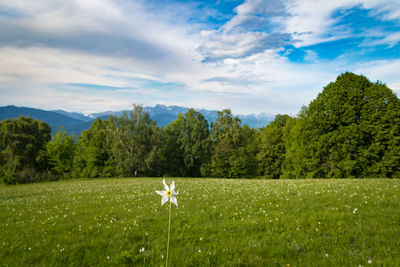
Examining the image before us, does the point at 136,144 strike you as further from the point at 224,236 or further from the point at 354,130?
the point at 224,236

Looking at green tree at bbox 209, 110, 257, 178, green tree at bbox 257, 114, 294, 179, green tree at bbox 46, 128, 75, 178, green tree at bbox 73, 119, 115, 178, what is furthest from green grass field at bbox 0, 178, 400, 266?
green tree at bbox 46, 128, 75, 178

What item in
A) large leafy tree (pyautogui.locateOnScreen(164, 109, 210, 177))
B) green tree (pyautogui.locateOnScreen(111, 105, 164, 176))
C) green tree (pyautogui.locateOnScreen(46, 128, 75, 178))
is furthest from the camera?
green tree (pyautogui.locateOnScreen(46, 128, 75, 178))

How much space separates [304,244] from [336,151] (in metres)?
36.1

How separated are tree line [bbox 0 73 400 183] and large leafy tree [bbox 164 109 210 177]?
1.09ft

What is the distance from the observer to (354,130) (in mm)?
32375

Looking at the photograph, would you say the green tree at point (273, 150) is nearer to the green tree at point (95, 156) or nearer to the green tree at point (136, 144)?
the green tree at point (136, 144)

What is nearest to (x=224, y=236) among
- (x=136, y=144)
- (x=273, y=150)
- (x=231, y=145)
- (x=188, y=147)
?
(x=136, y=144)

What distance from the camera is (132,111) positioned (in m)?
59.6

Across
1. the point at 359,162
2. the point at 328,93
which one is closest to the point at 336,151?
the point at 359,162

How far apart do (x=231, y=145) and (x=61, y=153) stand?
56660 millimetres

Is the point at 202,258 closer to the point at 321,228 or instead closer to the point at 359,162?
the point at 321,228

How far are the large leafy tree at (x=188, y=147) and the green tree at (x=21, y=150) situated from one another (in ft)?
121

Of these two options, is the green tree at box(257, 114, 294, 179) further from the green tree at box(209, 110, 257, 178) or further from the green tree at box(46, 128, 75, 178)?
the green tree at box(46, 128, 75, 178)

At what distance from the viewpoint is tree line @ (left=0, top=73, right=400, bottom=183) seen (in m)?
32.4
